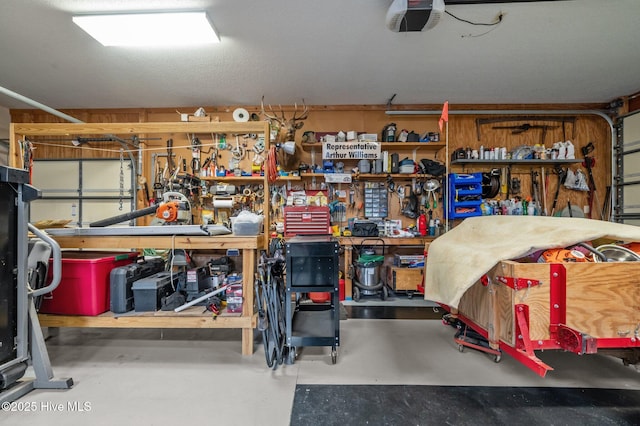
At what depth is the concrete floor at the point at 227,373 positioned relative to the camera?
1636mm

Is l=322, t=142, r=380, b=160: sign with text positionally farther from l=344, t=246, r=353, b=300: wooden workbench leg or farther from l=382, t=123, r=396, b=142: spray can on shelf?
l=344, t=246, r=353, b=300: wooden workbench leg

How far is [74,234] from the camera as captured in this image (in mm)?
2355

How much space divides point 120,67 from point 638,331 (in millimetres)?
5494

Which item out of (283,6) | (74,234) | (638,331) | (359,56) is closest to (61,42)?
(74,234)

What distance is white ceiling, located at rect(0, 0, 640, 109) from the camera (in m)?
2.46

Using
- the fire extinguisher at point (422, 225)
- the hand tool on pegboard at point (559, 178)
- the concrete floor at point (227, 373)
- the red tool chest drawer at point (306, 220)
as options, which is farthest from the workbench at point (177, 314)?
the hand tool on pegboard at point (559, 178)

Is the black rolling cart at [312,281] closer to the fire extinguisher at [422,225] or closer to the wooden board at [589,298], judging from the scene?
the wooden board at [589,298]

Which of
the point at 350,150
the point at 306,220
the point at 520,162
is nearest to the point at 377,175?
the point at 350,150

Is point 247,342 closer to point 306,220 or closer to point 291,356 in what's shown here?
point 291,356

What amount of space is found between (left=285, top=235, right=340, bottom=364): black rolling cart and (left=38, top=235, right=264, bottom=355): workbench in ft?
1.29

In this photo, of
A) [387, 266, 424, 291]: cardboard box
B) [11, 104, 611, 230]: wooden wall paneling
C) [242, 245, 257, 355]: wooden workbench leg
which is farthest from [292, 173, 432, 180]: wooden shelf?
[242, 245, 257, 355]: wooden workbench leg

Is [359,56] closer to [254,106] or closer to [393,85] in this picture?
[393,85]

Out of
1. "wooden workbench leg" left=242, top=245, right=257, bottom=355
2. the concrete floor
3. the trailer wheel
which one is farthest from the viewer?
"wooden workbench leg" left=242, top=245, right=257, bottom=355

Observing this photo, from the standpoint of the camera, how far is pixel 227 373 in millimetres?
2035
